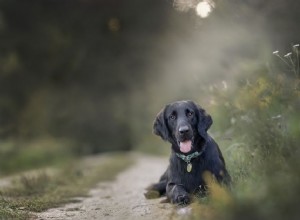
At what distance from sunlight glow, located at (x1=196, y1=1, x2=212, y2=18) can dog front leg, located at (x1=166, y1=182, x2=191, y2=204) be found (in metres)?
4.31

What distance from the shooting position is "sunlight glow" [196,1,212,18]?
11871 mm

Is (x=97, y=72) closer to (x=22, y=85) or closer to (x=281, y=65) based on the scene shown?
(x=22, y=85)

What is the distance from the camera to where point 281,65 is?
10.8 m

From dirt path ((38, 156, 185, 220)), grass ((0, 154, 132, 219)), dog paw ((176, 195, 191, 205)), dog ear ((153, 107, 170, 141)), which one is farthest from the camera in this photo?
dog ear ((153, 107, 170, 141))

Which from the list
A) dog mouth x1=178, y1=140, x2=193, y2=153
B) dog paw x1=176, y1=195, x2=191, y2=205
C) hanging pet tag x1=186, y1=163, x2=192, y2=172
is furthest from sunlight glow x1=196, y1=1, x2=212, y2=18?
dog paw x1=176, y1=195, x2=191, y2=205

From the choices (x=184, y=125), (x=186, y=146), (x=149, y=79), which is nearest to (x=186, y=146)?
(x=186, y=146)

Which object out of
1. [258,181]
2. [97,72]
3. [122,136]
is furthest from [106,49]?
[258,181]

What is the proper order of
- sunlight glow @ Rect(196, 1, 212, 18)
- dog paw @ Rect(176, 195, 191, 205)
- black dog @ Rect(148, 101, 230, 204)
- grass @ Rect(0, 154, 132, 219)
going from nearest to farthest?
dog paw @ Rect(176, 195, 191, 205)
black dog @ Rect(148, 101, 230, 204)
grass @ Rect(0, 154, 132, 219)
sunlight glow @ Rect(196, 1, 212, 18)

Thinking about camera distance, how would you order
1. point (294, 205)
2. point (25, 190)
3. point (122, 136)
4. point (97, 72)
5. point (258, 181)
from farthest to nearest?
1. point (122, 136)
2. point (97, 72)
3. point (25, 190)
4. point (258, 181)
5. point (294, 205)

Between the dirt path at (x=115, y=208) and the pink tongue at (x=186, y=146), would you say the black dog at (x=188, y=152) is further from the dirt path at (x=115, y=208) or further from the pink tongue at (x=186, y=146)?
the dirt path at (x=115, y=208)

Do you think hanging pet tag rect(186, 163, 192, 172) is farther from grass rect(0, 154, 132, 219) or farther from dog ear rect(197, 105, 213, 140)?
grass rect(0, 154, 132, 219)

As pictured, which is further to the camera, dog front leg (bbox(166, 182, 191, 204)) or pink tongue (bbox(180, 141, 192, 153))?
pink tongue (bbox(180, 141, 192, 153))

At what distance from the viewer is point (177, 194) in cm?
828

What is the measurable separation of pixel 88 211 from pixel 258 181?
3.04 metres
